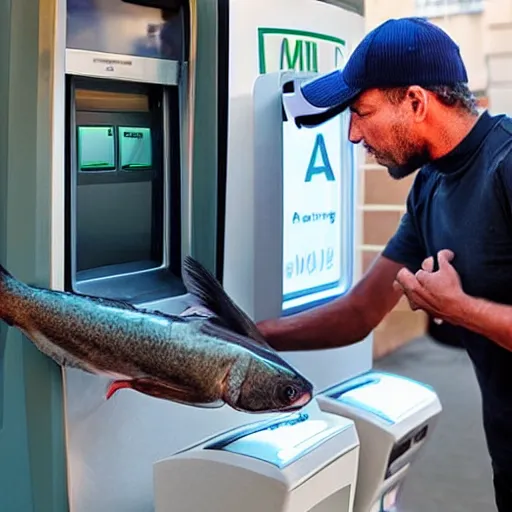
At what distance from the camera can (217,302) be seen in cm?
138

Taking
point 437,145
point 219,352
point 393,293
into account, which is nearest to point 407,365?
point 393,293

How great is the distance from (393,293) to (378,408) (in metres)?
0.35

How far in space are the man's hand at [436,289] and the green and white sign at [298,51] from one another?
20.5 inches

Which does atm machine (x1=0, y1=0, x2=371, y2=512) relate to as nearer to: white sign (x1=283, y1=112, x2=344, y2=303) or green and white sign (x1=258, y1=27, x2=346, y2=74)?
green and white sign (x1=258, y1=27, x2=346, y2=74)

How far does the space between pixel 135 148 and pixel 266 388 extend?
0.50 metres

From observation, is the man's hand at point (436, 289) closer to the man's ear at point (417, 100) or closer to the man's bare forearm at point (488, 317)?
the man's bare forearm at point (488, 317)

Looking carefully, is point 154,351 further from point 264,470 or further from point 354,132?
point 354,132

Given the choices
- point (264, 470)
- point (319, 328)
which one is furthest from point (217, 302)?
point (319, 328)

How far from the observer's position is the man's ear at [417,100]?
1.68 metres

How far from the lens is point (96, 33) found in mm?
1423

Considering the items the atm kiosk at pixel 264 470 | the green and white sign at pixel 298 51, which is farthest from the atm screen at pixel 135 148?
the atm kiosk at pixel 264 470

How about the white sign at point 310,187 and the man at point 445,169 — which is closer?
the man at point 445,169

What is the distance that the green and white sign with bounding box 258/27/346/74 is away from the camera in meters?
1.84

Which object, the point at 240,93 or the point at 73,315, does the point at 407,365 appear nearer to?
the point at 240,93
